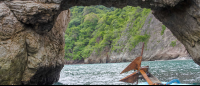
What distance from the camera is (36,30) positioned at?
722cm

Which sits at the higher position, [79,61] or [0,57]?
[0,57]

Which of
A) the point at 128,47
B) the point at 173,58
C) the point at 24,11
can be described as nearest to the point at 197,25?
the point at 24,11

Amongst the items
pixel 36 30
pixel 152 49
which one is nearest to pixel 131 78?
pixel 36 30

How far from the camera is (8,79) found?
616cm

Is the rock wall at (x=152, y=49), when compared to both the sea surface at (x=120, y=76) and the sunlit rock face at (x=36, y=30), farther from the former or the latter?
the sunlit rock face at (x=36, y=30)

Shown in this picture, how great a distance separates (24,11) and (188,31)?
24.8ft

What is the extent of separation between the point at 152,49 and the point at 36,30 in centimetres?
2959

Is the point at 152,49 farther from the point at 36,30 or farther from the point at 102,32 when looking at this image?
the point at 36,30

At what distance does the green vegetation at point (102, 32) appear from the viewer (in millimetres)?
42812

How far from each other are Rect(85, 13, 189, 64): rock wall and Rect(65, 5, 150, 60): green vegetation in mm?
1384

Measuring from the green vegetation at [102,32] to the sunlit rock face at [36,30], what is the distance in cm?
2981

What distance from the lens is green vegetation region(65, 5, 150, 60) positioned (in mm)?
42812

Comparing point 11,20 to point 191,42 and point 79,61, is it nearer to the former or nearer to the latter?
point 191,42

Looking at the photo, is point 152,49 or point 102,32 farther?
point 102,32
